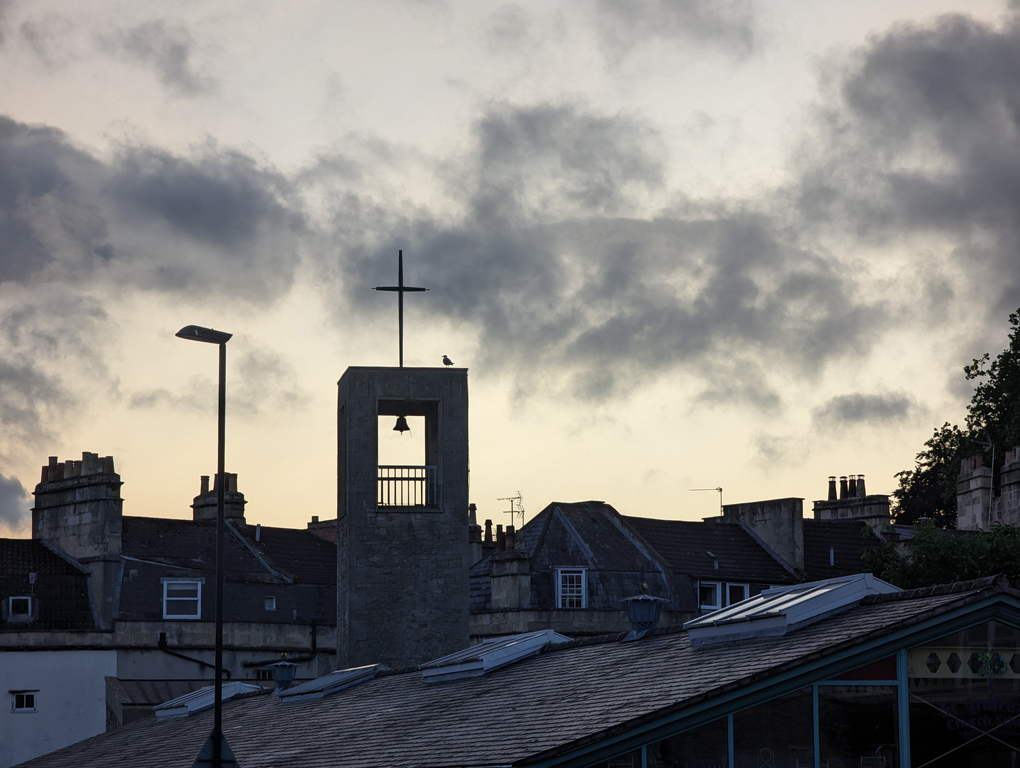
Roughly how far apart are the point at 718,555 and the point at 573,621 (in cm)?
1034

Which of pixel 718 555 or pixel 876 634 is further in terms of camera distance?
pixel 718 555

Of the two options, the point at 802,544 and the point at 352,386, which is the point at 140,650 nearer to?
the point at 352,386

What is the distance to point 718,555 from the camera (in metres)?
68.5

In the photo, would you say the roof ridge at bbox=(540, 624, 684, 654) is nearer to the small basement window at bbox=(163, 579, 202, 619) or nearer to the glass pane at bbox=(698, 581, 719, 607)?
the small basement window at bbox=(163, 579, 202, 619)

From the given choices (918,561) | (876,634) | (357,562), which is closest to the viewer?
(876,634)

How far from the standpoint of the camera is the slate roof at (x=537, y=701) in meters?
21.2

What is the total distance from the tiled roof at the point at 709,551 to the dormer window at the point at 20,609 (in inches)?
1000

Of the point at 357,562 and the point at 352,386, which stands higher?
the point at 352,386

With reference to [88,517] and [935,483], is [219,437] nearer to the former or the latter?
[88,517]

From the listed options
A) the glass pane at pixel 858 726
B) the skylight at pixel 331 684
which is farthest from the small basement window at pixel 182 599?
the glass pane at pixel 858 726

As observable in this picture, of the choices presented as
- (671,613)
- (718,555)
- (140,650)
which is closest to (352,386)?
(140,650)

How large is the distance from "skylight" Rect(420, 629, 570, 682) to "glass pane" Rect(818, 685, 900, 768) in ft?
31.7

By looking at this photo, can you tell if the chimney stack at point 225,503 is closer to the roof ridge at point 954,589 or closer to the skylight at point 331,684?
the skylight at point 331,684

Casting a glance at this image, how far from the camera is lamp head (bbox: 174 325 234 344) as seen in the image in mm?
26656
